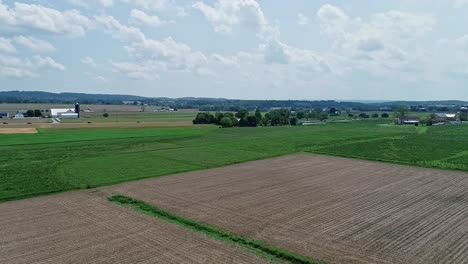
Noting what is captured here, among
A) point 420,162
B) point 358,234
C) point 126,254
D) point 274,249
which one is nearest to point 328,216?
point 358,234

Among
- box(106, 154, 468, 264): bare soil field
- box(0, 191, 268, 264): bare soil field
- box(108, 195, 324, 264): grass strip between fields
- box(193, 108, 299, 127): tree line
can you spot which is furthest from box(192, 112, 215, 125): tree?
box(0, 191, 268, 264): bare soil field

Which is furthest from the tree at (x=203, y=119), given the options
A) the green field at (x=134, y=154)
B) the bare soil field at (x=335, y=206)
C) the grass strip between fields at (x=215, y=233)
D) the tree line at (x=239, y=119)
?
the grass strip between fields at (x=215, y=233)

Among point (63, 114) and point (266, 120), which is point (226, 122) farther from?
point (63, 114)

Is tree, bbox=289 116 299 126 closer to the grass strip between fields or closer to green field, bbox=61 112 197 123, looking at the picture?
green field, bbox=61 112 197 123

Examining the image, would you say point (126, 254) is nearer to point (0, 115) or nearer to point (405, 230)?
point (405, 230)

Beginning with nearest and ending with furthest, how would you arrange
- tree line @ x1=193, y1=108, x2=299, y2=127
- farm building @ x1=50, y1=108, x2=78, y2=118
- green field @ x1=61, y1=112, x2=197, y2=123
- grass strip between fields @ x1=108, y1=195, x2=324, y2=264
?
1. grass strip between fields @ x1=108, y1=195, x2=324, y2=264
2. tree line @ x1=193, y1=108, x2=299, y2=127
3. green field @ x1=61, y1=112, x2=197, y2=123
4. farm building @ x1=50, y1=108, x2=78, y2=118

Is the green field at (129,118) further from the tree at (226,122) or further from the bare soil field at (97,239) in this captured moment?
the bare soil field at (97,239)
